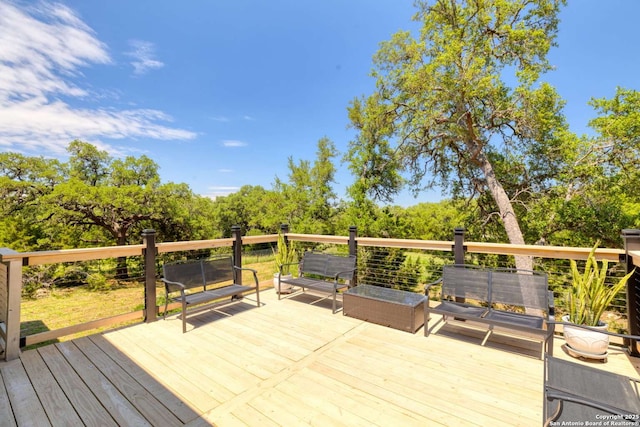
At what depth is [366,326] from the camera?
3689mm

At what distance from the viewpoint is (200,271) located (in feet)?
13.6

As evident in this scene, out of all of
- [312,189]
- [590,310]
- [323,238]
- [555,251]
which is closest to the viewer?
[590,310]

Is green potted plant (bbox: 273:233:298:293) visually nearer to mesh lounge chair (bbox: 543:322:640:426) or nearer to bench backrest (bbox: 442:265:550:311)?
bench backrest (bbox: 442:265:550:311)

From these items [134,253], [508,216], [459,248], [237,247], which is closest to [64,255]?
[134,253]

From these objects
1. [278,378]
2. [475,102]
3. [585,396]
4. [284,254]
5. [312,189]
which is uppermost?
[475,102]

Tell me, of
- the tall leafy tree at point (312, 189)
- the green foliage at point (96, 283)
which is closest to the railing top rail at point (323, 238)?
the tall leafy tree at point (312, 189)

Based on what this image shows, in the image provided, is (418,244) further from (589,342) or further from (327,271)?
(589,342)

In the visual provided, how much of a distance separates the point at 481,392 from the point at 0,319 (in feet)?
15.8

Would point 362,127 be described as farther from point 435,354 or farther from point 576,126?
point 435,354

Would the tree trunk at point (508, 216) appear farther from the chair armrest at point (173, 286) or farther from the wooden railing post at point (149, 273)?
the wooden railing post at point (149, 273)

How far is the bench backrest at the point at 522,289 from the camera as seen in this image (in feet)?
9.68

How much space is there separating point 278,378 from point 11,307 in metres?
2.80

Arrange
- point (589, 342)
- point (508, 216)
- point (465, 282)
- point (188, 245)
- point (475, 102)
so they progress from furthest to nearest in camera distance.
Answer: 1. point (475, 102)
2. point (508, 216)
3. point (188, 245)
4. point (465, 282)
5. point (589, 342)

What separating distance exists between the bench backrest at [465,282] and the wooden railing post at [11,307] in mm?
4630
